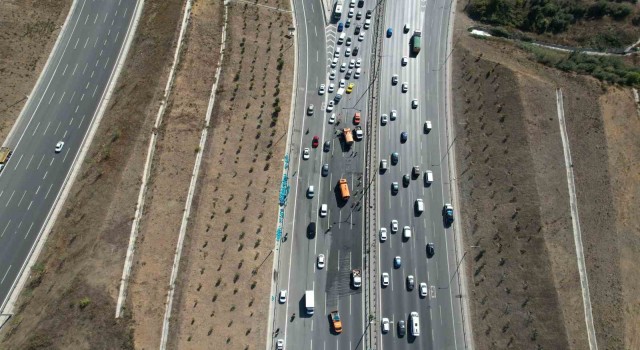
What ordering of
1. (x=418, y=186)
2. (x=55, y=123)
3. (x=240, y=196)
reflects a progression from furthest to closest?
(x=418, y=186) < (x=55, y=123) < (x=240, y=196)

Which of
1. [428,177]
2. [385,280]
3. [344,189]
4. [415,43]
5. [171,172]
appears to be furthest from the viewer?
[415,43]

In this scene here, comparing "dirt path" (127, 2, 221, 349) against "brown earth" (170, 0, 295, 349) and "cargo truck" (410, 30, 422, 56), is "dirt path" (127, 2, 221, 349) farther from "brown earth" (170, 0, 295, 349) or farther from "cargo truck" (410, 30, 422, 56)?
"cargo truck" (410, 30, 422, 56)

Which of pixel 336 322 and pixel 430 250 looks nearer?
pixel 336 322

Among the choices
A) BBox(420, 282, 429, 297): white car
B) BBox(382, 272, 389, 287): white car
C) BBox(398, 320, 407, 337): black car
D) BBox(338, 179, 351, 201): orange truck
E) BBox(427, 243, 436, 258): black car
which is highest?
BBox(338, 179, 351, 201): orange truck

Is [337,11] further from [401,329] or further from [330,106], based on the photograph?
[401,329]

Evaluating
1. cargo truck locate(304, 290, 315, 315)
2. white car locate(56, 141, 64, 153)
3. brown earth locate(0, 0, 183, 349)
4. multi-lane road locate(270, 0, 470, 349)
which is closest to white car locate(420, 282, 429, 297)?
multi-lane road locate(270, 0, 470, 349)

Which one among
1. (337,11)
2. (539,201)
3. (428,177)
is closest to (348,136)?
(428,177)
